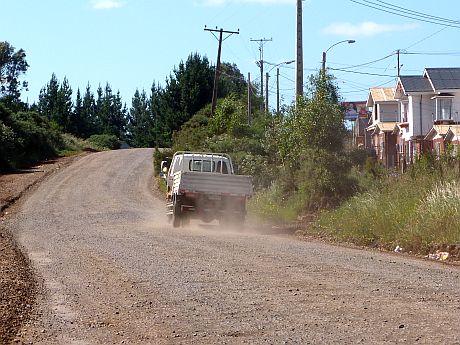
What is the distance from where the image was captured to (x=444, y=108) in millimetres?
58906

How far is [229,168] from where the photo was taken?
98.4 ft

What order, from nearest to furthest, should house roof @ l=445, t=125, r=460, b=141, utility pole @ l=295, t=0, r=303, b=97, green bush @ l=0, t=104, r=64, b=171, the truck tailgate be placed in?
the truck tailgate < utility pole @ l=295, t=0, r=303, b=97 < house roof @ l=445, t=125, r=460, b=141 < green bush @ l=0, t=104, r=64, b=171

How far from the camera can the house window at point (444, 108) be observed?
58584 mm

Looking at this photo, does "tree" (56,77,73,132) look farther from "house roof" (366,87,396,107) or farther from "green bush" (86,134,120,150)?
"house roof" (366,87,396,107)

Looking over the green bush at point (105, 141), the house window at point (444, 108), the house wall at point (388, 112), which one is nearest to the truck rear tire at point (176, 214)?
the house window at point (444, 108)

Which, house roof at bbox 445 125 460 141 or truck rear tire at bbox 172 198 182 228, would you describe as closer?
truck rear tire at bbox 172 198 182 228

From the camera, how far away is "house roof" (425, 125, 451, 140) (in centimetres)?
5541

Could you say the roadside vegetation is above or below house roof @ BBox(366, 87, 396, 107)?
below

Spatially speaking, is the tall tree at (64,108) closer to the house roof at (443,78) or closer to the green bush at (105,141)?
the green bush at (105,141)

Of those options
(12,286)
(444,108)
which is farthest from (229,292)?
(444,108)

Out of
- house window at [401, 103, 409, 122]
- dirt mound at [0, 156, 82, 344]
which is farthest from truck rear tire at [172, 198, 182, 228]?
house window at [401, 103, 409, 122]

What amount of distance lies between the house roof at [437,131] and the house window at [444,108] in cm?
116

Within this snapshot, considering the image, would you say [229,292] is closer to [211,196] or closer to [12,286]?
[12,286]

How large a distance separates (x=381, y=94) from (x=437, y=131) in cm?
1874
